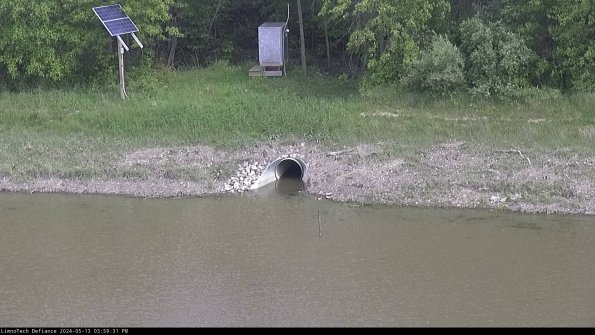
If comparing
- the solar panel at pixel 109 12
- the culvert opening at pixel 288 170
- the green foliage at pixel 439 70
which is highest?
the solar panel at pixel 109 12

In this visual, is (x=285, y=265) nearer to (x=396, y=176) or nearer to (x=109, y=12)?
(x=396, y=176)

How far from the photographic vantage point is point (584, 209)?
43.8 ft

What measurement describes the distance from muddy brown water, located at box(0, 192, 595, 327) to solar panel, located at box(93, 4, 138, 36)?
5.67 metres

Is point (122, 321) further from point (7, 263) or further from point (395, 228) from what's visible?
point (395, 228)

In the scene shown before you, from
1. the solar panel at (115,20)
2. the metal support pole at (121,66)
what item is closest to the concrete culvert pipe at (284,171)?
the metal support pole at (121,66)

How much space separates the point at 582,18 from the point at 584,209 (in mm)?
6273

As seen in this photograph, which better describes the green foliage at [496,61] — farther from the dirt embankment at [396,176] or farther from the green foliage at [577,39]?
the dirt embankment at [396,176]

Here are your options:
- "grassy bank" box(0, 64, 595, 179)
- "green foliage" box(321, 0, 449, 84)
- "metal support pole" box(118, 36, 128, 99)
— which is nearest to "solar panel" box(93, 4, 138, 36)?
"metal support pole" box(118, 36, 128, 99)

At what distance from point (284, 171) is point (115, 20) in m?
5.83

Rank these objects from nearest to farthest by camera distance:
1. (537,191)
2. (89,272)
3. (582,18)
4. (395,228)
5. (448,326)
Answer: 1. (448,326)
2. (89,272)
3. (395,228)
4. (537,191)
5. (582,18)

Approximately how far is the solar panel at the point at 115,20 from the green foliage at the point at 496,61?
779 cm

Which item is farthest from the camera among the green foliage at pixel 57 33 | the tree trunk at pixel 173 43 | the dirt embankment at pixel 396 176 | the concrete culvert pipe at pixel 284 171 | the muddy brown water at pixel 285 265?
the tree trunk at pixel 173 43

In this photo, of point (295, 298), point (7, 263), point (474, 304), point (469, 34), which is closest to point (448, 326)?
point (474, 304)

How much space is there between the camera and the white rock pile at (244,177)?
15.3m
